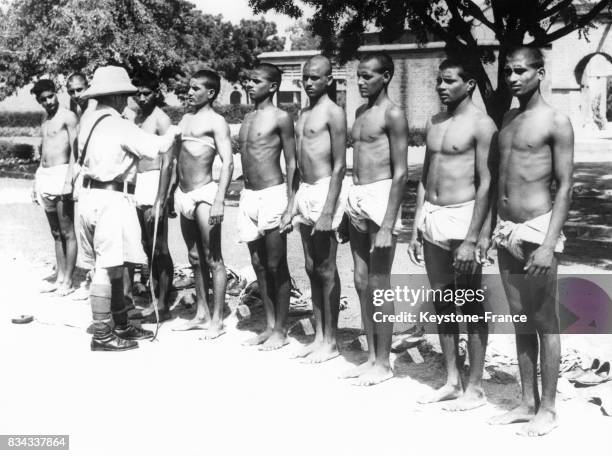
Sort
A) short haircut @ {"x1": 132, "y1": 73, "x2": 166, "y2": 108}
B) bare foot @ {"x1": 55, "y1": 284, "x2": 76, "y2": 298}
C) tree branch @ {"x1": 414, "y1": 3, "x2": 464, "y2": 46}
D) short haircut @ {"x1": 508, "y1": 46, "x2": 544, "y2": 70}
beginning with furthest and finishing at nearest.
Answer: tree branch @ {"x1": 414, "y1": 3, "x2": 464, "y2": 46} → bare foot @ {"x1": 55, "y1": 284, "x2": 76, "y2": 298} → short haircut @ {"x1": 132, "y1": 73, "x2": 166, "y2": 108} → short haircut @ {"x1": 508, "y1": 46, "x2": 544, "y2": 70}

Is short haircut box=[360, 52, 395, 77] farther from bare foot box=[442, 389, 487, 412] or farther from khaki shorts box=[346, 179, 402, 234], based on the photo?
bare foot box=[442, 389, 487, 412]

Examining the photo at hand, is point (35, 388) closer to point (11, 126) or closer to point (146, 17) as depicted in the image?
point (146, 17)

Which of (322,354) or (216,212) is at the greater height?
(216,212)

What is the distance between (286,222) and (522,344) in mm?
2114

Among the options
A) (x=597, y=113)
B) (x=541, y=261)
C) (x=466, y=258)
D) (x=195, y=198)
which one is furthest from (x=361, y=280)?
(x=597, y=113)

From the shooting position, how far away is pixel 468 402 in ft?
15.2

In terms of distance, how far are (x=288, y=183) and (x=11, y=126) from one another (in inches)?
1831

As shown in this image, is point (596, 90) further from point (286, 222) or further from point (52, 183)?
point (286, 222)

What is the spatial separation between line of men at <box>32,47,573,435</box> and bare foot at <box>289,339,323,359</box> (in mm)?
11

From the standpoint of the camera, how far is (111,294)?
243 inches

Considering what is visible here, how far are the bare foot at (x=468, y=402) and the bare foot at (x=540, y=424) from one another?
1.43ft

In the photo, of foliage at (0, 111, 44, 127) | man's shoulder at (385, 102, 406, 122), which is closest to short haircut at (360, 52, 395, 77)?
man's shoulder at (385, 102, 406, 122)

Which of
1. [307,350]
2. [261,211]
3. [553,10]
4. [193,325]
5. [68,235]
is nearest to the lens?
[307,350]

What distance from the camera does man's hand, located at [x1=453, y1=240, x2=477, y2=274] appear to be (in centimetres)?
449
